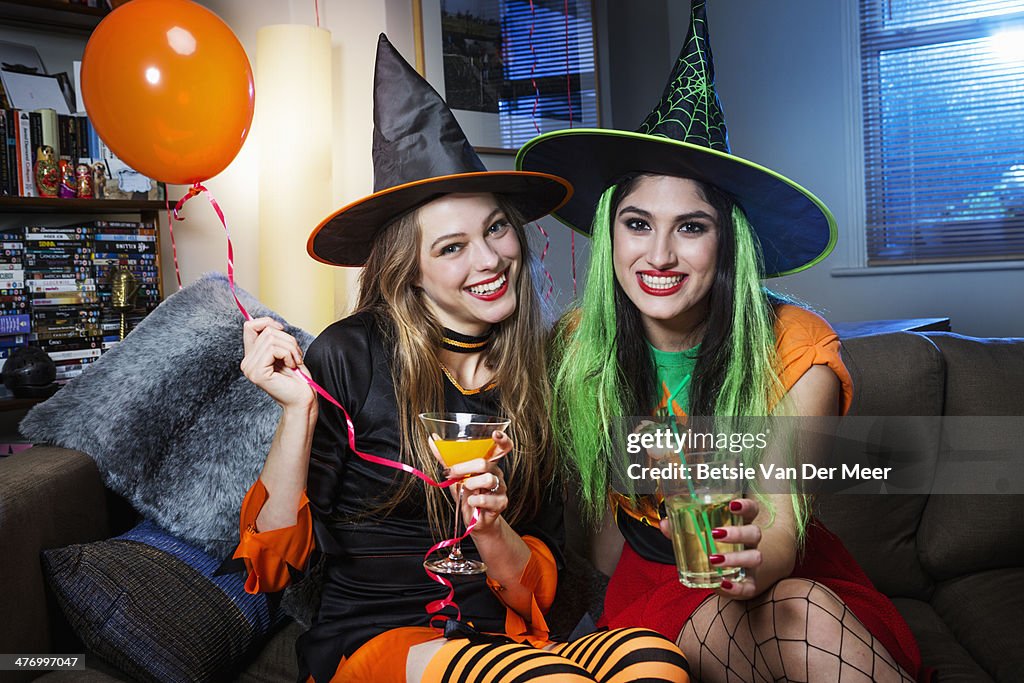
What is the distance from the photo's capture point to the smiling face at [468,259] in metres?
1.73

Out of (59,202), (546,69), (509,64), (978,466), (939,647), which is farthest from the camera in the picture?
(546,69)

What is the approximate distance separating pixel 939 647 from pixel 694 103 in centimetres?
129

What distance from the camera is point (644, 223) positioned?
5.71ft

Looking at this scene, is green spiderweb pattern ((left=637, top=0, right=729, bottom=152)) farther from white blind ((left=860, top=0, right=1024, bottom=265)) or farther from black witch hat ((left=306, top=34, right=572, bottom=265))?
white blind ((left=860, top=0, right=1024, bottom=265))

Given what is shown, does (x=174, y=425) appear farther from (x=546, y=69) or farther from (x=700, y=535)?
(x=546, y=69)

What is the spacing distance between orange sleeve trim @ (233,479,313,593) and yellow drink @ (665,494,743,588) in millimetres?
691

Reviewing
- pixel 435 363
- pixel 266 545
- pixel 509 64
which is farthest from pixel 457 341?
pixel 509 64

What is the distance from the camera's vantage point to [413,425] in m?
1.71

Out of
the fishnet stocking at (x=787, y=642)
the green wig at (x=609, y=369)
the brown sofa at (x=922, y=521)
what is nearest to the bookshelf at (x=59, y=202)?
the brown sofa at (x=922, y=521)

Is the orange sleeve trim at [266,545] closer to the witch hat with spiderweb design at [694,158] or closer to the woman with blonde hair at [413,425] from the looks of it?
the woman with blonde hair at [413,425]

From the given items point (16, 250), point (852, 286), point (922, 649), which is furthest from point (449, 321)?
point (852, 286)

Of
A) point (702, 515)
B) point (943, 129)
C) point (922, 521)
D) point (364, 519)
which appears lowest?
point (922, 521)

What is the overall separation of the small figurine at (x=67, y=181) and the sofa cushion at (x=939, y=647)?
9.06 feet

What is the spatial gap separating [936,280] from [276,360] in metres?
4.37
